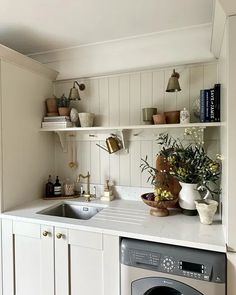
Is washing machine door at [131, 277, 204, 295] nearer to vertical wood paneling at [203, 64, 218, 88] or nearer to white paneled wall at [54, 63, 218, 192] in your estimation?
white paneled wall at [54, 63, 218, 192]

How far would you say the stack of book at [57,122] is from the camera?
2.00 m

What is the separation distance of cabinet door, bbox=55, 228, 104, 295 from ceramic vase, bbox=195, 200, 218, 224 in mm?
629

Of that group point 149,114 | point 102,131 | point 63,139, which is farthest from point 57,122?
point 149,114

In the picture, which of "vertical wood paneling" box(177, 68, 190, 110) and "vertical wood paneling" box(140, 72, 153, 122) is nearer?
"vertical wood paneling" box(177, 68, 190, 110)

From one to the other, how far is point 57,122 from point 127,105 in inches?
24.2

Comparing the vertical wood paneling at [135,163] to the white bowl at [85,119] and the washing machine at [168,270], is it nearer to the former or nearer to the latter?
the white bowl at [85,119]

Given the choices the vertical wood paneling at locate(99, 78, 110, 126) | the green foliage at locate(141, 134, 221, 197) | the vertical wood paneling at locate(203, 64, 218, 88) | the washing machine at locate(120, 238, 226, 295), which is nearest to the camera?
the washing machine at locate(120, 238, 226, 295)

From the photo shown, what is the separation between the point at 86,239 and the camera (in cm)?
145

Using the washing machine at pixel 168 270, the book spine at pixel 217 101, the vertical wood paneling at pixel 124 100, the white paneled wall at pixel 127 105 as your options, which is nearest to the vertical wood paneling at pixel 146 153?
the white paneled wall at pixel 127 105

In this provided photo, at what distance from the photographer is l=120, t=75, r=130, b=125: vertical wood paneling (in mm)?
2006

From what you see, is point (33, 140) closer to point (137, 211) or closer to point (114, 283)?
point (137, 211)

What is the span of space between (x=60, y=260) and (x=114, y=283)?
39 centimetres

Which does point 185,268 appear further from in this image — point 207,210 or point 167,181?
point 167,181

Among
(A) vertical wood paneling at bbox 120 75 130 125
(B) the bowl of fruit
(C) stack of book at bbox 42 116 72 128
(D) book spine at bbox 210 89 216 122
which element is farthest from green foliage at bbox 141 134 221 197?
(C) stack of book at bbox 42 116 72 128
